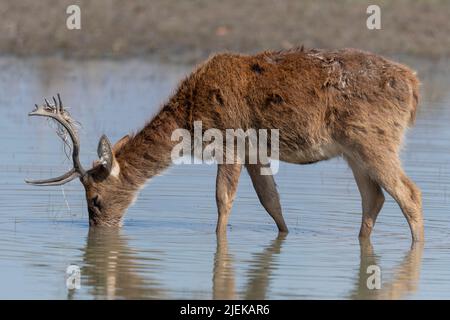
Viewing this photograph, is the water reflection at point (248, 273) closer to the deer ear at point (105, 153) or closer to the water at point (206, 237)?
the water at point (206, 237)

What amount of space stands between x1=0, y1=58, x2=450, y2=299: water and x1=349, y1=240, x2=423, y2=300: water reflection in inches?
0.5

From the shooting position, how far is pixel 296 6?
2817 centimetres

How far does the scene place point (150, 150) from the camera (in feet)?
40.6

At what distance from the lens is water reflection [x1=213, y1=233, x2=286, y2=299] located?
994 centimetres

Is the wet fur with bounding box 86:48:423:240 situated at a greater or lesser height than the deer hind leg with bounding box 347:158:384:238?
greater

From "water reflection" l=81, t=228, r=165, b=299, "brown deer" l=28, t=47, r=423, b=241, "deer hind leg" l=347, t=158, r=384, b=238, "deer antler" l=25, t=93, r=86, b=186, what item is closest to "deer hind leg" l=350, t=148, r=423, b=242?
"brown deer" l=28, t=47, r=423, b=241

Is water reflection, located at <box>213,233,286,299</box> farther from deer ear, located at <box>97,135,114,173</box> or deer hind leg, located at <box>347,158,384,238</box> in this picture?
deer ear, located at <box>97,135,114,173</box>

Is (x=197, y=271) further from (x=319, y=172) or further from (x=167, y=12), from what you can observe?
(x=167, y=12)

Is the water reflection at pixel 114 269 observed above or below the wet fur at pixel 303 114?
below

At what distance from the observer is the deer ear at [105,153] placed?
12.0 meters

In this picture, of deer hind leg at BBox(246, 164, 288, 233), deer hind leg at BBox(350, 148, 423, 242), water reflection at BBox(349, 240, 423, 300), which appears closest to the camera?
water reflection at BBox(349, 240, 423, 300)

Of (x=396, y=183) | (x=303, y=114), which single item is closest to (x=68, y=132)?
(x=303, y=114)

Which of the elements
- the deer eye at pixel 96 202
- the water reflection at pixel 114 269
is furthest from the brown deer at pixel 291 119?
the water reflection at pixel 114 269
